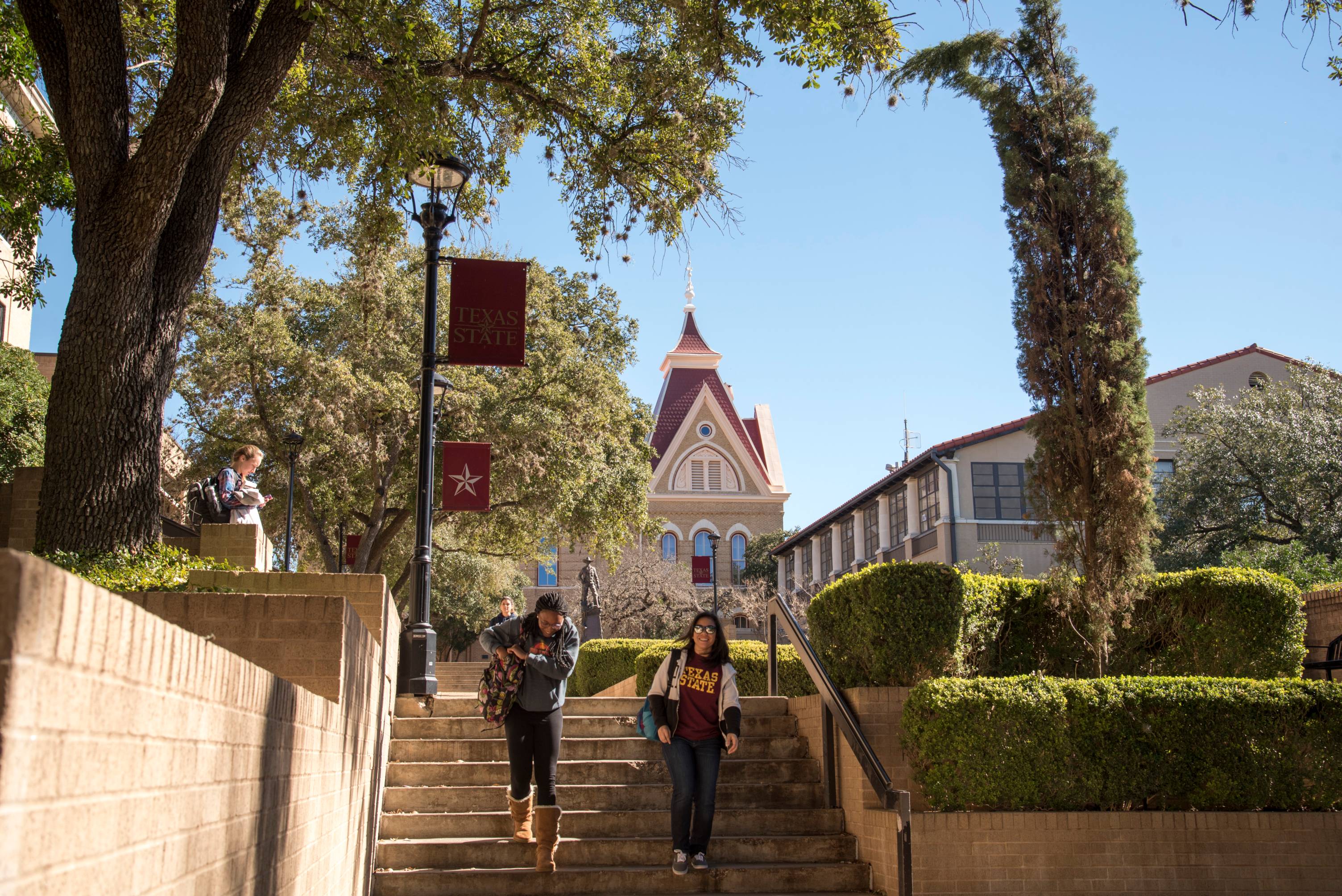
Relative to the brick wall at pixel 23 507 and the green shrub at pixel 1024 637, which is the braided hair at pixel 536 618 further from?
the brick wall at pixel 23 507

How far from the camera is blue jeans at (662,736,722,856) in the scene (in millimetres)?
7500

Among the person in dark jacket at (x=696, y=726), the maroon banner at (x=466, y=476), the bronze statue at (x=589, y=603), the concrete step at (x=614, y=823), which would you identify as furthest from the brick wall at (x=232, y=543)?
the bronze statue at (x=589, y=603)

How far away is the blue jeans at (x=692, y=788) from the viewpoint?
750 cm

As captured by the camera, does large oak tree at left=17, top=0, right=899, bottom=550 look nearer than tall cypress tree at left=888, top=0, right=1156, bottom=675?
Yes

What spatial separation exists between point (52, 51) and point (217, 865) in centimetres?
649

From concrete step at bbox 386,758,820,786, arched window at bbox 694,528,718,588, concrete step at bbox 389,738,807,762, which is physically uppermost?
arched window at bbox 694,528,718,588

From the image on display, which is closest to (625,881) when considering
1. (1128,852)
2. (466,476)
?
(1128,852)

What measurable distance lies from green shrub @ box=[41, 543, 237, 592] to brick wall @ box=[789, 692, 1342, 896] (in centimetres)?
464

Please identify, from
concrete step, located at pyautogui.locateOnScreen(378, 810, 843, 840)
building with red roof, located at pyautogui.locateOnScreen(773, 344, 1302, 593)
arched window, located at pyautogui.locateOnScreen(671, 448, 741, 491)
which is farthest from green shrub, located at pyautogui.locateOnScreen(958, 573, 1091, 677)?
arched window, located at pyautogui.locateOnScreen(671, 448, 741, 491)

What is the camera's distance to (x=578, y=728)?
989cm

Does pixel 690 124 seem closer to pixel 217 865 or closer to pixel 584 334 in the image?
pixel 217 865

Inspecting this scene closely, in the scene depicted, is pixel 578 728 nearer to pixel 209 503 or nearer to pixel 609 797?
pixel 609 797

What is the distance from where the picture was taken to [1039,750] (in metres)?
7.39

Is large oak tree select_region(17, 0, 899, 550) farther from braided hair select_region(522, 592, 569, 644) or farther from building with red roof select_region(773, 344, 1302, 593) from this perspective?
building with red roof select_region(773, 344, 1302, 593)
